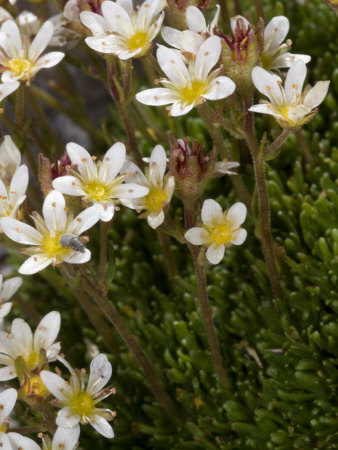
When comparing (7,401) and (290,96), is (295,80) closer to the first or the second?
(290,96)

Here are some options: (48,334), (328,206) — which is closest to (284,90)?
(328,206)

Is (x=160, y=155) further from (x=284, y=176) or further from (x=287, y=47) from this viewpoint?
(x=284, y=176)

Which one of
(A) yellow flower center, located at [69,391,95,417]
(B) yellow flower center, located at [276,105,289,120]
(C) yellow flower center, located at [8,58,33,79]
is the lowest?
(A) yellow flower center, located at [69,391,95,417]

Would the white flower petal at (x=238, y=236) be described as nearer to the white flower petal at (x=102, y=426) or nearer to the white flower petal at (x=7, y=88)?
the white flower petal at (x=102, y=426)

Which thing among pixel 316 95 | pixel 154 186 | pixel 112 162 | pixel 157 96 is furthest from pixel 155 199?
pixel 316 95

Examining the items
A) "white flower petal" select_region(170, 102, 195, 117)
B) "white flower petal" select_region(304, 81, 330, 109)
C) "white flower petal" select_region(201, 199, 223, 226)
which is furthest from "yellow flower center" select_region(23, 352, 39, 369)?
"white flower petal" select_region(304, 81, 330, 109)

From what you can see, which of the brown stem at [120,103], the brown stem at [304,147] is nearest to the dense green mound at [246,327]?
the brown stem at [304,147]

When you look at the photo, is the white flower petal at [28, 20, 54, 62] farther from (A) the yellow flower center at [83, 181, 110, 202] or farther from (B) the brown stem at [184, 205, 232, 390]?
(B) the brown stem at [184, 205, 232, 390]

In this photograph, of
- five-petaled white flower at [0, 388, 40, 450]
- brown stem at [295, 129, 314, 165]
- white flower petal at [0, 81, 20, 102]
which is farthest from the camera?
brown stem at [295, 129, 314, 165]
